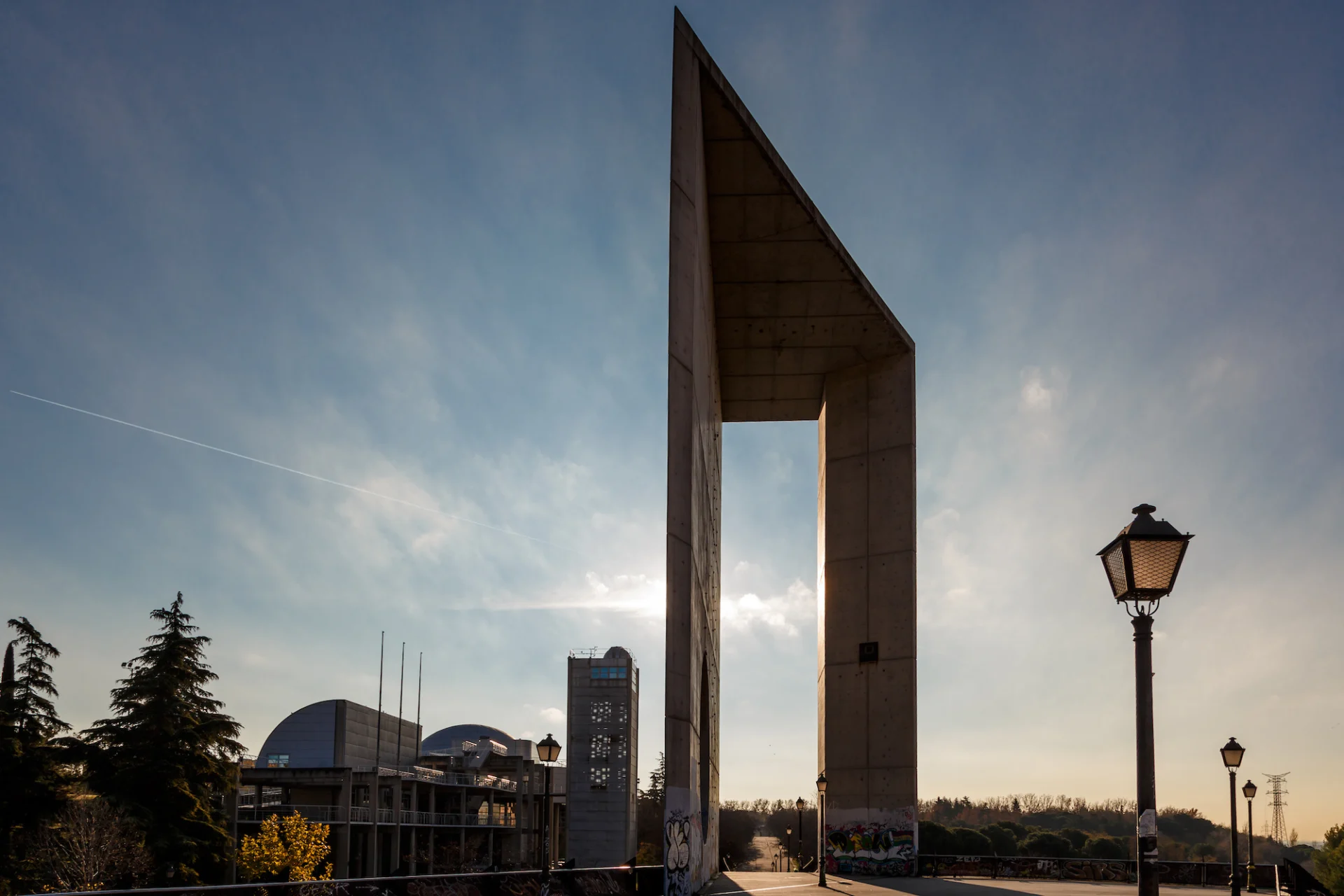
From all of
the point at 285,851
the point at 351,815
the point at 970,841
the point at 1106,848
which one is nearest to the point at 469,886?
the point at 285,851

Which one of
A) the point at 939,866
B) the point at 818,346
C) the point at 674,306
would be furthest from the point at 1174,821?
the point at 674,306

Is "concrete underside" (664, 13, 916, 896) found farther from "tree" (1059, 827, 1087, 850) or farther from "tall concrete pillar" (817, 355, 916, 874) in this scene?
"tree" (1059, 827, 1087, 850)

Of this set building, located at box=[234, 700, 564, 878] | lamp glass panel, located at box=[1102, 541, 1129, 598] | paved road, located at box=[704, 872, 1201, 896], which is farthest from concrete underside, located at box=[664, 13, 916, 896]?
building, located at box=[234, 700, 564, 878]

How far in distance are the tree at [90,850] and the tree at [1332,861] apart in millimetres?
35815

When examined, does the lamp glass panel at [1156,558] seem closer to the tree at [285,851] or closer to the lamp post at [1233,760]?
the lamp post at [1233,760]

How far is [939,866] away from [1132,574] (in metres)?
36.9

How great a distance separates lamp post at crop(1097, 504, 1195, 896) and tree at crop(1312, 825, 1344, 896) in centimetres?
2298

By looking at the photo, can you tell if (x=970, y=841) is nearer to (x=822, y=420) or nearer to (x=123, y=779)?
(x=822, y=420)

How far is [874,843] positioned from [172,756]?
26869 millimetres

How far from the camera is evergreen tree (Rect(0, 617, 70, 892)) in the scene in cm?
3856

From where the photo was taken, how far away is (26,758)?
39375 mm

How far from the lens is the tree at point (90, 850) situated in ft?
129

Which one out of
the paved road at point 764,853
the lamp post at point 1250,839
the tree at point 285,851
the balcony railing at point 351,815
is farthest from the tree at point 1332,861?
the paved road at point 764,853

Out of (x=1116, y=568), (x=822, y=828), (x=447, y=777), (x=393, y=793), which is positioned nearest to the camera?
(x=1116, y=568)
